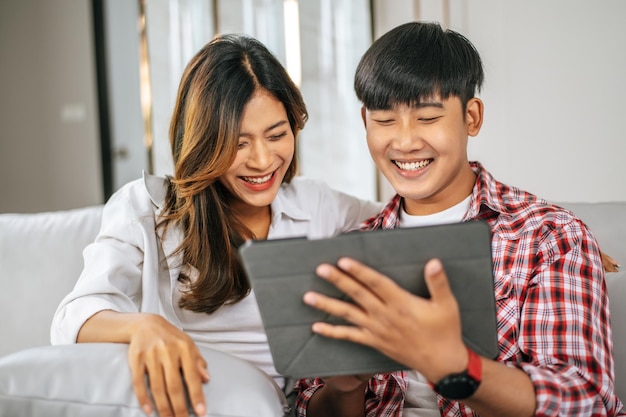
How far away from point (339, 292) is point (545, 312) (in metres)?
A: 0.43

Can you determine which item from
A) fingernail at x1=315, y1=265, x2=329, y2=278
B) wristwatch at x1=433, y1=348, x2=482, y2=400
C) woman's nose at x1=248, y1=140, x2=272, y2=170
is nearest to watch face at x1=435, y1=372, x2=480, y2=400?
wristwatch at x1=433, y1=348, x2=482, y2=400

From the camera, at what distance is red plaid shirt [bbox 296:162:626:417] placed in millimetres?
1004

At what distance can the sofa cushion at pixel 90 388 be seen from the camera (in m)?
0.95

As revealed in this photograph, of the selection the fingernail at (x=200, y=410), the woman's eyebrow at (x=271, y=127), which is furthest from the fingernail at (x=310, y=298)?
the woman's eyebrow at (x=271, y=127)

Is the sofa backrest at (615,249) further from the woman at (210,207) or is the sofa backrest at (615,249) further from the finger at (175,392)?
the finger at (175,392)

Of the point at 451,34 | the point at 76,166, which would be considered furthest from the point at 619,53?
the point at 76,166

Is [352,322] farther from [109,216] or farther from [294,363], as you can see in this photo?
[109,216]

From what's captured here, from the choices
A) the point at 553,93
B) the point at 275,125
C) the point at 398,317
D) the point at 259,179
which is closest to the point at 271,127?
the point at 275,125

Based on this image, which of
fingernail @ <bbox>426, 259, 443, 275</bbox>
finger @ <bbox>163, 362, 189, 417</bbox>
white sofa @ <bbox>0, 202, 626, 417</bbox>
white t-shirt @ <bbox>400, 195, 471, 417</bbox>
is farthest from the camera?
white sofa @ <bbox>0, 202, 626, 417</bbox>

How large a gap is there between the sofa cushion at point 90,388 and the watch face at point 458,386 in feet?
0.85

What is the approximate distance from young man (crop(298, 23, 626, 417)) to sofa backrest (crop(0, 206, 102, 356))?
2.23 feet

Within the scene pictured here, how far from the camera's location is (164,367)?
96 cm

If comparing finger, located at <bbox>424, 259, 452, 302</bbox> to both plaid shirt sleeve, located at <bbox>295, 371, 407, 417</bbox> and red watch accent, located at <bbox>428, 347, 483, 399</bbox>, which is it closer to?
red watch accent, located at <bbox>428, 347, 483, 399</bbox>

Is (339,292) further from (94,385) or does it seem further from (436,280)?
(94,385)
